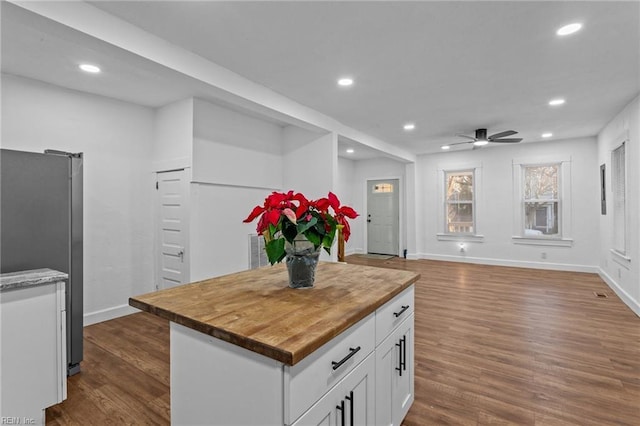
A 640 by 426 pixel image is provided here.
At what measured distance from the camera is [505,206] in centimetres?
707

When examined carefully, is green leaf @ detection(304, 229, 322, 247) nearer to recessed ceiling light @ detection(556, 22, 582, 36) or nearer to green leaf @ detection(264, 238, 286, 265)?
green leaf @ detection(264, 238, 286, 265)

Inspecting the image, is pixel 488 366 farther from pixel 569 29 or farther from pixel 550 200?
pixel 550 200

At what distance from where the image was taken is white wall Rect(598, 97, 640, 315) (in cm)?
391

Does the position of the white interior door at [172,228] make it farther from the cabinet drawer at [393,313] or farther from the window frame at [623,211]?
the window frame at [623,211]

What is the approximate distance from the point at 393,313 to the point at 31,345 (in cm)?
222

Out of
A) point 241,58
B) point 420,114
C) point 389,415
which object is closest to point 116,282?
point 241,58

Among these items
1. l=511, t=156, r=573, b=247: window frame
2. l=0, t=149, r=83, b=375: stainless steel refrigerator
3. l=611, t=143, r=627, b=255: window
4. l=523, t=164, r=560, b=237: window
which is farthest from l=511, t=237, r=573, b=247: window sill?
l=0, t=149, r=83, b=375: stainless steel refrigerator

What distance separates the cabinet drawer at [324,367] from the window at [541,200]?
6971 mm

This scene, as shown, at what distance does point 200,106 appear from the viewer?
13.1 feet

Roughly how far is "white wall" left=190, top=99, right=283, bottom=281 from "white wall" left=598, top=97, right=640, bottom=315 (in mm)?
4882

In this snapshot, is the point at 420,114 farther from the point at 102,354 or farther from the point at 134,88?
the point at 102,354

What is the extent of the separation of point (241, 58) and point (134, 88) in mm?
1579

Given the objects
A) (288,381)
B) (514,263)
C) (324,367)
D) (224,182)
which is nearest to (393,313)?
(324,367)

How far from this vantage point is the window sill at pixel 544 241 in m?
6.43
